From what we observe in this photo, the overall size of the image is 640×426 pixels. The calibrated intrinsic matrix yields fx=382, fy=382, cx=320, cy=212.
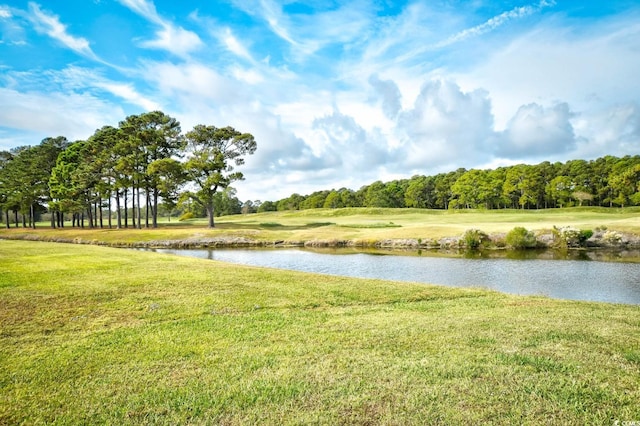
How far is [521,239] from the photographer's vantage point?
118ft

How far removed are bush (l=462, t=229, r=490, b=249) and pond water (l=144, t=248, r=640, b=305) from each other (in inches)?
267

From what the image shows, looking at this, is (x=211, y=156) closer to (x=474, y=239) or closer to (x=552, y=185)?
(x=474, y=239)

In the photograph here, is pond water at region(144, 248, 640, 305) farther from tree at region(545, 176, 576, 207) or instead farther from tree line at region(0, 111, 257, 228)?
tree at region(545, 176, 576, 207)

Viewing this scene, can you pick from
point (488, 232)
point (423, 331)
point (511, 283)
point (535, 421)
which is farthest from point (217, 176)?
point (535, 421)

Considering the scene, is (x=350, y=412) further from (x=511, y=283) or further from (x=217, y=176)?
(x=217, y=176)

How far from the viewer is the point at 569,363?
6.85 metres

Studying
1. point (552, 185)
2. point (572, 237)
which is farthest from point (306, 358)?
point (552, 185)

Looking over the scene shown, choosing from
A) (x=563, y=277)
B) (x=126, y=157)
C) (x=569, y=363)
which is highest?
(x=126, y=157)

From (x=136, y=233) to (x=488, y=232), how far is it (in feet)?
144

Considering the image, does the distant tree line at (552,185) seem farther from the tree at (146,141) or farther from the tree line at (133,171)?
the tree at (146,141)

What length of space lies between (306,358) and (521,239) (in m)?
34.5

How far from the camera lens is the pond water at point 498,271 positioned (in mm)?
18156

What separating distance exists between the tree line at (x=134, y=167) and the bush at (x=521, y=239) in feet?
115

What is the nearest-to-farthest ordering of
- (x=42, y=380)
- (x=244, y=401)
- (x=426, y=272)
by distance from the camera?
(x=244, y=401)
(x=42, y=380)
(x=426, y=272)
